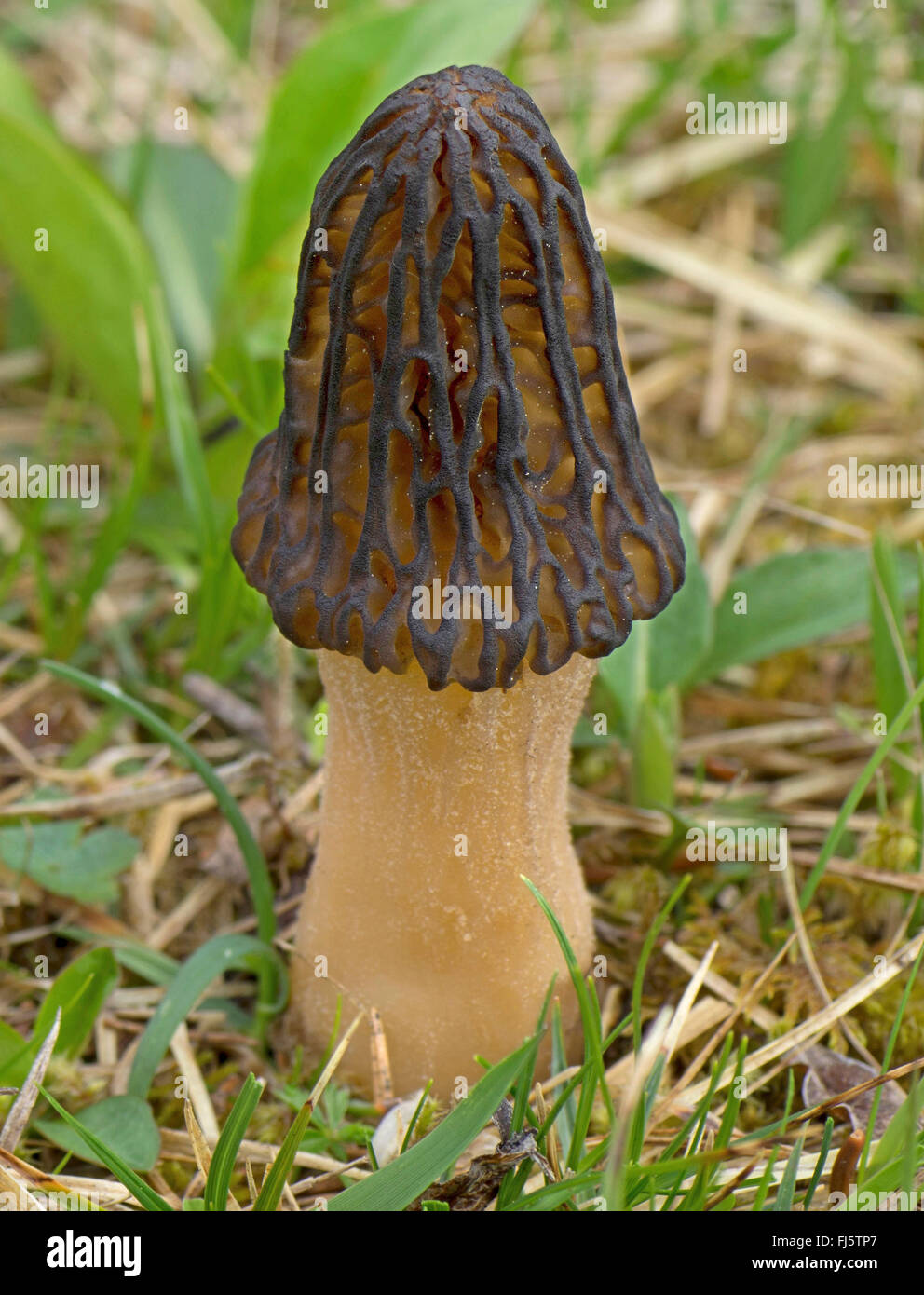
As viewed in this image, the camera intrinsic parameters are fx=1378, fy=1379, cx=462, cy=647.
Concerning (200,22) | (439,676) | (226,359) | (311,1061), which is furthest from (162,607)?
(200,22)

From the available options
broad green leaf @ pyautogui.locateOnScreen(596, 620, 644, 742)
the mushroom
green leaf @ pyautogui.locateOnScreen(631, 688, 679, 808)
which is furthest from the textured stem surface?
broad green leaf @ pyautogui.locateOnScreen(596, 620, 644, 742)

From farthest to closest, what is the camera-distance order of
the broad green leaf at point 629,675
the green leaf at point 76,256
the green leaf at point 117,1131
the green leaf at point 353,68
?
the green leaf at point 353,68, the green leaf at point 76,256, the broad green leaf at point 629,675, the green leaf at point 117,1131

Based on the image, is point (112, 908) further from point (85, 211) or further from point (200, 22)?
point (200, 22)

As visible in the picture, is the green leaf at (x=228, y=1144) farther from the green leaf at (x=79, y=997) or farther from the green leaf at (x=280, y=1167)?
the green leaf at (x=79, y=997)
